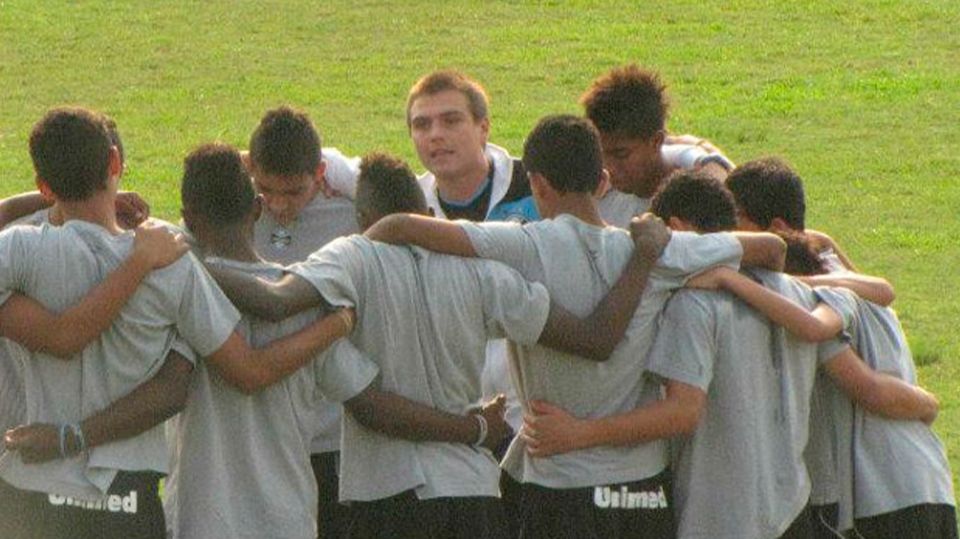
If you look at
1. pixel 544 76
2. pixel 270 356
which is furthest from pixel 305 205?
pixel 544 76

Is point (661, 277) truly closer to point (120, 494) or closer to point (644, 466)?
point (644, 466)

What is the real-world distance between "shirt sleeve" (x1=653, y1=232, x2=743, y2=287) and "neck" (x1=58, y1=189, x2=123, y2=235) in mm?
1710

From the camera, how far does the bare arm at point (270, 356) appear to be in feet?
22.4

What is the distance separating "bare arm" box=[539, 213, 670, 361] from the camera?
23.4 feet

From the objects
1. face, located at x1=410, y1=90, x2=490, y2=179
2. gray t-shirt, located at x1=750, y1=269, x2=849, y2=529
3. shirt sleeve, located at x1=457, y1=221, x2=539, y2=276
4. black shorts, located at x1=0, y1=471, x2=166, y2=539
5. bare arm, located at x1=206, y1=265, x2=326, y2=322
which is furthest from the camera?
face, located at x1=410, y1=90, x2=490, y2=179

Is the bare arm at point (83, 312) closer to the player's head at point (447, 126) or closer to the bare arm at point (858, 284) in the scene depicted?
the player's head at point (447, 126)

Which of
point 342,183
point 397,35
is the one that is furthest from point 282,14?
point 342,183

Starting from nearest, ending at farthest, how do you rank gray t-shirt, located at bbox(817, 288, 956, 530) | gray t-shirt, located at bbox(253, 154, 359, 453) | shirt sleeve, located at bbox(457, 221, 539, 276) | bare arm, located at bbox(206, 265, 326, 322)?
bare arm, located at bbox(206, 265, 326, 322) < shirt sleeve, located at bbox(457, 221, 539, 276) < gray t-shirt, located at bbox(817, 288, 956, 530) < gray t-shirt, located at bbox(253, 154, 359, 453)

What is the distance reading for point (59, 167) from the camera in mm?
6797

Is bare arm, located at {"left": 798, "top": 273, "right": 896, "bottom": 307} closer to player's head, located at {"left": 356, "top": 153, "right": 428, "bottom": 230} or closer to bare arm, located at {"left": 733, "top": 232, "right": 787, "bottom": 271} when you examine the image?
bare arm, located at {"left": 733, "top": 232, "right": 787, "bottom": 271}

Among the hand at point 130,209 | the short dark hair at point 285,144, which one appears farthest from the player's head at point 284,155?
the hand at point 130,209

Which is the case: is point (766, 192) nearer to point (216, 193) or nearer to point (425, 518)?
point (425, 518)

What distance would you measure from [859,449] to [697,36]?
17.1m

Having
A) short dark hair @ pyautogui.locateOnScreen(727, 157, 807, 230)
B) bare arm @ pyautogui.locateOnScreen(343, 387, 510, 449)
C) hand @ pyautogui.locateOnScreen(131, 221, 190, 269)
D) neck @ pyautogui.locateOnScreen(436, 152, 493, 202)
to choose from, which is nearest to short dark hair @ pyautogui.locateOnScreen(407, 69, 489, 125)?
neck @ pyautogui.locateOnScreen(436, 152, 493, 202)
